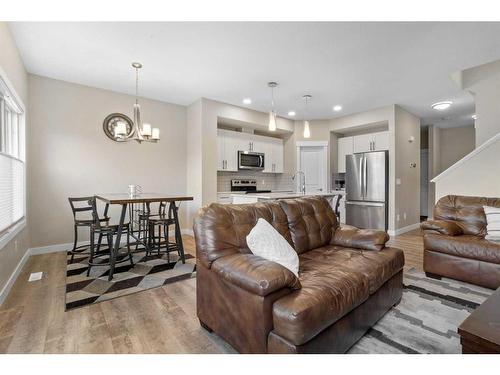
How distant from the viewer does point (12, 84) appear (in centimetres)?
274

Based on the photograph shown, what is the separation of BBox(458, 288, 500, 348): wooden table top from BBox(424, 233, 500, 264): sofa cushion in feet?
4.75

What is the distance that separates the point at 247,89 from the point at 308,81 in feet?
3.30

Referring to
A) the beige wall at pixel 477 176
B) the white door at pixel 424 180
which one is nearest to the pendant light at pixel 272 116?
the beige wall at pixel 477 176

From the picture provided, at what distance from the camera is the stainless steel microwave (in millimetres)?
5395

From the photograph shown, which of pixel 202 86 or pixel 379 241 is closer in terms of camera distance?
pixel 379 241

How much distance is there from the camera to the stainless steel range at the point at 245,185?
5.57 m

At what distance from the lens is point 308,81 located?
12.8 ft

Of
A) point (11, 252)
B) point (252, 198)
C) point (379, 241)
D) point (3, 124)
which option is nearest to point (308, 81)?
point (252, 198)

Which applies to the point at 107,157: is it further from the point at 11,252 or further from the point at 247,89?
the point at 247,89

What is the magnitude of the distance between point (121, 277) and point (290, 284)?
2.27 m

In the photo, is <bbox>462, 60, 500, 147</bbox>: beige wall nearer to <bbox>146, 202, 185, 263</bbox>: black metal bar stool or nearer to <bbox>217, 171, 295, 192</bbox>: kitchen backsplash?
<bbox>217, 171, 295, 192</bbox>: kitchen backsplash

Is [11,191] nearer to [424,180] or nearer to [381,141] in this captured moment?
[381,141]

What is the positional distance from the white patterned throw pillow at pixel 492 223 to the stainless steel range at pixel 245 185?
3.97 metres

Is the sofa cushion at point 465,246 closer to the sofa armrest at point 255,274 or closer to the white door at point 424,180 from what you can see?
the sofa armrest at point 255,274
